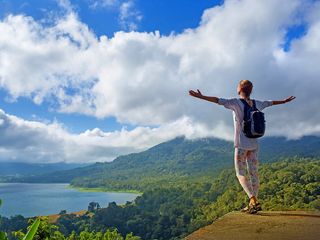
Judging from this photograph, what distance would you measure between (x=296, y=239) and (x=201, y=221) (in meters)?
62.0

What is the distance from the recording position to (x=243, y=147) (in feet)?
14.9

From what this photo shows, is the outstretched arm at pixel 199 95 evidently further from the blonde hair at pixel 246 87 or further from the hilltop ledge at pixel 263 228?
the hilltop ledge at pixel 263 228

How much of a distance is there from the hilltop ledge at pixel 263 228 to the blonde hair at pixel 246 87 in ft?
4.39

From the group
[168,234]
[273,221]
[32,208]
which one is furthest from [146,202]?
[273,221]

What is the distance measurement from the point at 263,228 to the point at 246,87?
1.71 m

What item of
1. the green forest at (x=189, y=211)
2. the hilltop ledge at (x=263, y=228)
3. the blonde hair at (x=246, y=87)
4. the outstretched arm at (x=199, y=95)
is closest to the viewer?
the hilltop ledge at (x=263, y=228)

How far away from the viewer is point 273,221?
12.3 ft

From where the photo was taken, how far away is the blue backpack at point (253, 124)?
4465mm

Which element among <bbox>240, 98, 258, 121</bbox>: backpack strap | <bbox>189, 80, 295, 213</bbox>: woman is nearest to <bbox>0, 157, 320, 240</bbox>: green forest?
<bbox>189, 80, 295, 213</bbox>: woman

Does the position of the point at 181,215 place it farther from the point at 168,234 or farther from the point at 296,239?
the point at 296,239

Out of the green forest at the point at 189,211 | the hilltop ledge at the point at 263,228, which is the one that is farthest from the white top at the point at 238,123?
the green forest at the point at 189,211

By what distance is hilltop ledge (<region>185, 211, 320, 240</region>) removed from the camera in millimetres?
3180

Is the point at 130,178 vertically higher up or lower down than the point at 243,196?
higher up

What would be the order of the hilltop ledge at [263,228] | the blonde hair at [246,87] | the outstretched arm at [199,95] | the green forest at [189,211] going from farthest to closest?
the green forest at [189,211]
the blonde hair at [246,87]
the outstretched arm at [199,95]
the hilltop ledge at [263,228]
